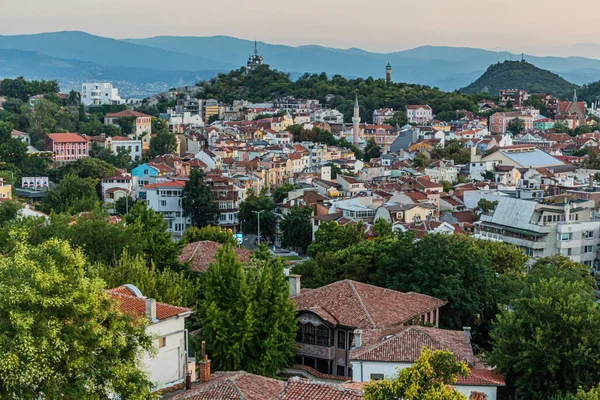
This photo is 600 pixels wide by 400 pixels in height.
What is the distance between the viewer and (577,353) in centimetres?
1778

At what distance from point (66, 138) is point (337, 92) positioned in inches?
2091

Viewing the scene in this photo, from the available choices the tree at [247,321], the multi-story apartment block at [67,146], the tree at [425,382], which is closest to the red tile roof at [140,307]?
the tree at [247,321]

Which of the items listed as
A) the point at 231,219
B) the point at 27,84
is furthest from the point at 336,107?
the point at 231,219

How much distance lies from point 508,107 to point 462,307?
100737mm

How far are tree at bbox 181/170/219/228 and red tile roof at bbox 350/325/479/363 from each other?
1369 inches

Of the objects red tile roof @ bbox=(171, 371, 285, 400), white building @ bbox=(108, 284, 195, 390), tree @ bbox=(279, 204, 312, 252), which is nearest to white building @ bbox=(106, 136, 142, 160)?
tree @ bbox=(279, 204, 312, 252)

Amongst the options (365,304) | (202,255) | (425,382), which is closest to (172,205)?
(202,255)

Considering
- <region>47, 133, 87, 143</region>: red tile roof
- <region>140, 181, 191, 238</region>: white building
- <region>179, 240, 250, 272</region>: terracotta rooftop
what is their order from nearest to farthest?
<region>179, 240, 250, 272</region>: terracotta rooftop
<region>140, 181, 191, 238</region>: white building
<region>47, 133, 87, 143</region>: red tile roof

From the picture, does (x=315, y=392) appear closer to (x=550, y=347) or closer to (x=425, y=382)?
(x=425, y=382)

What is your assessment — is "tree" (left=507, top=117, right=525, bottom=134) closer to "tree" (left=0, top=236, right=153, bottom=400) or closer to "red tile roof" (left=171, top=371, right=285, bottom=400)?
"red tile roof" (left=171, top=371, right=285, bottom=400)

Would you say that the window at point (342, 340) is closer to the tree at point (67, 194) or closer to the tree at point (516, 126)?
the tree at point (67, 194)

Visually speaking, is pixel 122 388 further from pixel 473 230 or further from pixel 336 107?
pixel 336 107

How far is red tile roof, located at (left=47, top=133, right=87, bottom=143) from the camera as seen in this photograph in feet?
244

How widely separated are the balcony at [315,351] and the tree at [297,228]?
26490 millimetres
